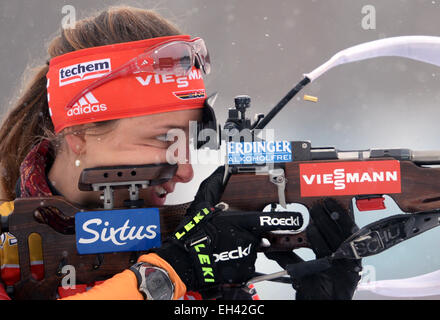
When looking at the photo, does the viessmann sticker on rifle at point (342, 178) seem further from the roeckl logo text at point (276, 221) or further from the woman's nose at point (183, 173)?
the woman's nose at point (183, 173)

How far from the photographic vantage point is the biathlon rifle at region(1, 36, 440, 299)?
4.26ft

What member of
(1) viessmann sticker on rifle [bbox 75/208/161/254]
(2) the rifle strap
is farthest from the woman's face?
(2) the rifle strap

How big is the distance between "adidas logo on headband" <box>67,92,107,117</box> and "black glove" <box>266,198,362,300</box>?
27.2 inches

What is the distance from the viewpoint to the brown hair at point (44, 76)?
1.49 m

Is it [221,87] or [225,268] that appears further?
[221,87]

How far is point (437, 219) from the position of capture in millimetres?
1322

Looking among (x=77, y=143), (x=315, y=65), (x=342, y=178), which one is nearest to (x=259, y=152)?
(x=342, y=178)

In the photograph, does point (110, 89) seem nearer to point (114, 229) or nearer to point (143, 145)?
point (143, 145)

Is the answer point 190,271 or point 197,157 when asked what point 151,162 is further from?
point 190,271

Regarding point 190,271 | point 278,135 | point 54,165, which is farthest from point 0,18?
point 190,271

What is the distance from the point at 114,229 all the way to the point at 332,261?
1.95ft

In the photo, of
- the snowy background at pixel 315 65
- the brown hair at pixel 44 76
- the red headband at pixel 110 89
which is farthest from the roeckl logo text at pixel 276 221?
the snowy background at pixel 315 65

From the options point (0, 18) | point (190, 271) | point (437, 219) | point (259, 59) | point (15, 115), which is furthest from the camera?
point (259, 59)

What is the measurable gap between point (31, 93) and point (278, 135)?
3.42 ft
